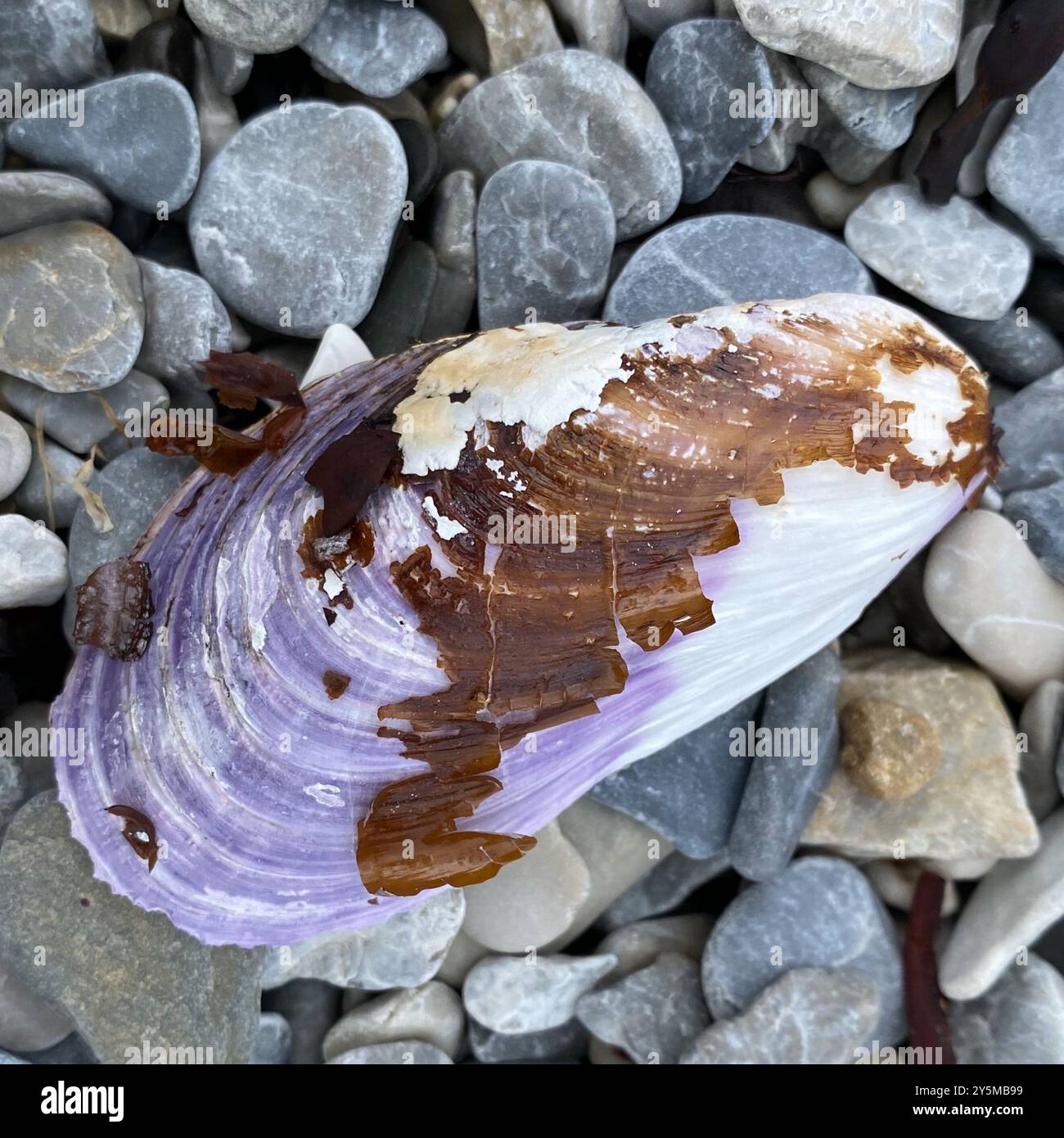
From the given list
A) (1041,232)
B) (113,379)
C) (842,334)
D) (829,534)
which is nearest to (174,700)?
(113,379)

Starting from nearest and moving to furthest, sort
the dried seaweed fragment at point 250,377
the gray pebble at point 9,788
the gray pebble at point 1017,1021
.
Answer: the dried seaweed fragment at point 250,377 → the gray pebble at point 9,788 → the gray pebble at point 1017,1021

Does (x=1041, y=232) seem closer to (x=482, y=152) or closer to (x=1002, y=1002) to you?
(x=482, y=152)

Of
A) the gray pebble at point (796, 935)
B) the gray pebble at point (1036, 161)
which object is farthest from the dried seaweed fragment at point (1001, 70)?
the gray pebble at point (796, 935)

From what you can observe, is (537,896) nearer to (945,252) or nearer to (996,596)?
(996,596)

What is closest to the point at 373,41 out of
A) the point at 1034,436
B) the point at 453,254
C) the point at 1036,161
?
the point at 453,254

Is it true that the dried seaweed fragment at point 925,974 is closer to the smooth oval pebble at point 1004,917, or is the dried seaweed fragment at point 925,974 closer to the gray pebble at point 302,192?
the smooth oval pebble at point 1004,917
